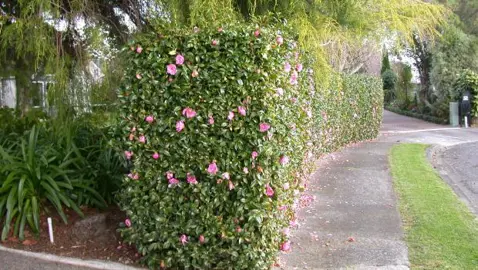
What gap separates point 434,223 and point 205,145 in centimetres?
349

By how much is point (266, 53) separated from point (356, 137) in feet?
34.5

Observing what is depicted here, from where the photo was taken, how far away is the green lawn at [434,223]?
15.8 ft

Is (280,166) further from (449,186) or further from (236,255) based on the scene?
(449,186)

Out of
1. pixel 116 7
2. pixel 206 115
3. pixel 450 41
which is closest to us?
pixel 206 115

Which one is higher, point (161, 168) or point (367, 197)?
point (161, 168)

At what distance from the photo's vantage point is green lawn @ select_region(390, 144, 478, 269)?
481cm

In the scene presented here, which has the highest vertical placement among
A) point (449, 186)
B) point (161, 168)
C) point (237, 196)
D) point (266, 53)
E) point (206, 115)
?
point (266, 53)

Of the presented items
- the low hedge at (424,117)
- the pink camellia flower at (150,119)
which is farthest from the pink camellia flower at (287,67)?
the low hedge at (424,117)

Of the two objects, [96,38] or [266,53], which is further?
[96,38]

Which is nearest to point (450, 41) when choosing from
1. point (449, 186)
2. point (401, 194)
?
point (449, 186)

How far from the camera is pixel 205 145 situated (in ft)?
13.2

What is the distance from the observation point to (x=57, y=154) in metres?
5.43

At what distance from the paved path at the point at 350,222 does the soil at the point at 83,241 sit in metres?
1.60

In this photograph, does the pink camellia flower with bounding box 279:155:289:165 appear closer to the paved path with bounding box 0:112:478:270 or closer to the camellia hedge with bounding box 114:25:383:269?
the camellia hedge with bounding box 114:25:383:269
